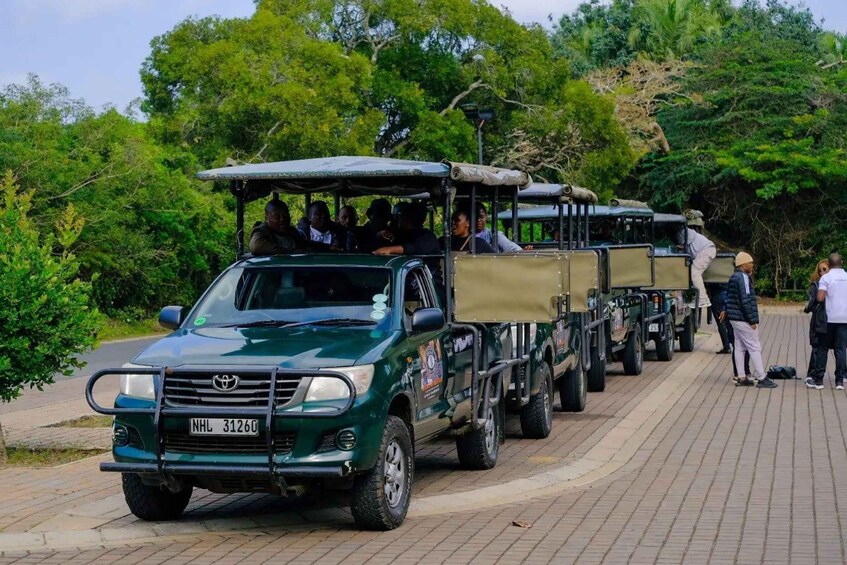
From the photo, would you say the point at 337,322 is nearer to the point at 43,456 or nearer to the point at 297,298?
the point at 297,298

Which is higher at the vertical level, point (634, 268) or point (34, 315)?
point (634, 268)

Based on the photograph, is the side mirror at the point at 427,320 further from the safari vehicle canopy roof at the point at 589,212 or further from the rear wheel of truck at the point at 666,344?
the rear wheel of truck at the point at 666,344

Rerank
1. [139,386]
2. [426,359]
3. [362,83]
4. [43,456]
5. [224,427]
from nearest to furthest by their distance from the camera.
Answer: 1. [224,427]
2. [139,386]
3. [426,359]
4. [43,456]
5. [362,83]

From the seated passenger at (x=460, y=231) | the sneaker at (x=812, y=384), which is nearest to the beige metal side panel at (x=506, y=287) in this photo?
the seated passenger at (x=460, y=231)

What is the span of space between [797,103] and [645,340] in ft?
81.0

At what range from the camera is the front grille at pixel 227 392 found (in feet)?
28.5

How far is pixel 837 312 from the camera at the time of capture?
1828cm

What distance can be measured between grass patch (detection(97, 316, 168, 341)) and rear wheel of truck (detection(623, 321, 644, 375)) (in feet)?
42.0

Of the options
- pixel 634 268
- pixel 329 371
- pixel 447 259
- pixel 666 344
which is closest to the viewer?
pixel 329 371

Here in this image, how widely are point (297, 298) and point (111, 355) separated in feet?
49.8

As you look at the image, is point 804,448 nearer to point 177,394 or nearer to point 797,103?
point 177,394

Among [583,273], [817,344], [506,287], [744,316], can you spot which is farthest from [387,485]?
[817,344]

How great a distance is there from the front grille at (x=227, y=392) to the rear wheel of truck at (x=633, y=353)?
1202cm

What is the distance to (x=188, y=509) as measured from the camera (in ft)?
32.9
